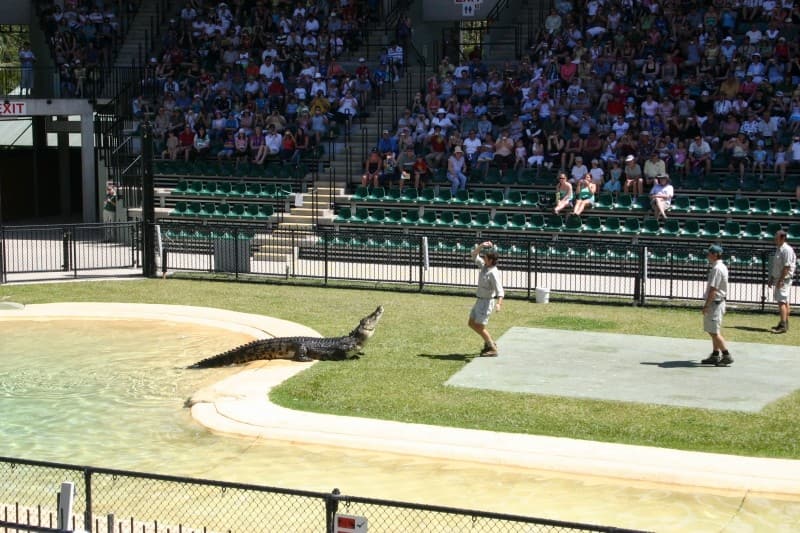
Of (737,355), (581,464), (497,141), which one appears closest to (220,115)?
(497,141)

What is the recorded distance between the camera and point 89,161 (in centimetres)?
3566

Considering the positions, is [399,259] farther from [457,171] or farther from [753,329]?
[753,329]

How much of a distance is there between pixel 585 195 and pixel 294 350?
483 inches

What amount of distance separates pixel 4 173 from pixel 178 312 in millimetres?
20981

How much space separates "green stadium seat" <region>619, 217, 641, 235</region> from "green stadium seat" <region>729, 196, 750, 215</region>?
7.06 ft

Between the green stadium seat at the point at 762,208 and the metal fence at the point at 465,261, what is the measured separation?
1185 millimetres

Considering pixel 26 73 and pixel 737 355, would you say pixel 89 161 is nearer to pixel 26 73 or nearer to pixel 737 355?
pixel 26 73

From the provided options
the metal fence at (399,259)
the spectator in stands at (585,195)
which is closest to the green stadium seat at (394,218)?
the metal fence at (399,259)

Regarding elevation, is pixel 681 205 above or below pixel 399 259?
above

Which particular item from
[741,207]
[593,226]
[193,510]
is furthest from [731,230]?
[193,510]

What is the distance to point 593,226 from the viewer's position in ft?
88.6

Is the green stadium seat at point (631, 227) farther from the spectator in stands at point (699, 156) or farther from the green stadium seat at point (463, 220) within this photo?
the green stadium seat at point (463, 220)

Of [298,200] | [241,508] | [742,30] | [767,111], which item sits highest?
[742,30]

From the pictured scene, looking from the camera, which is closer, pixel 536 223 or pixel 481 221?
pixel 536 223
